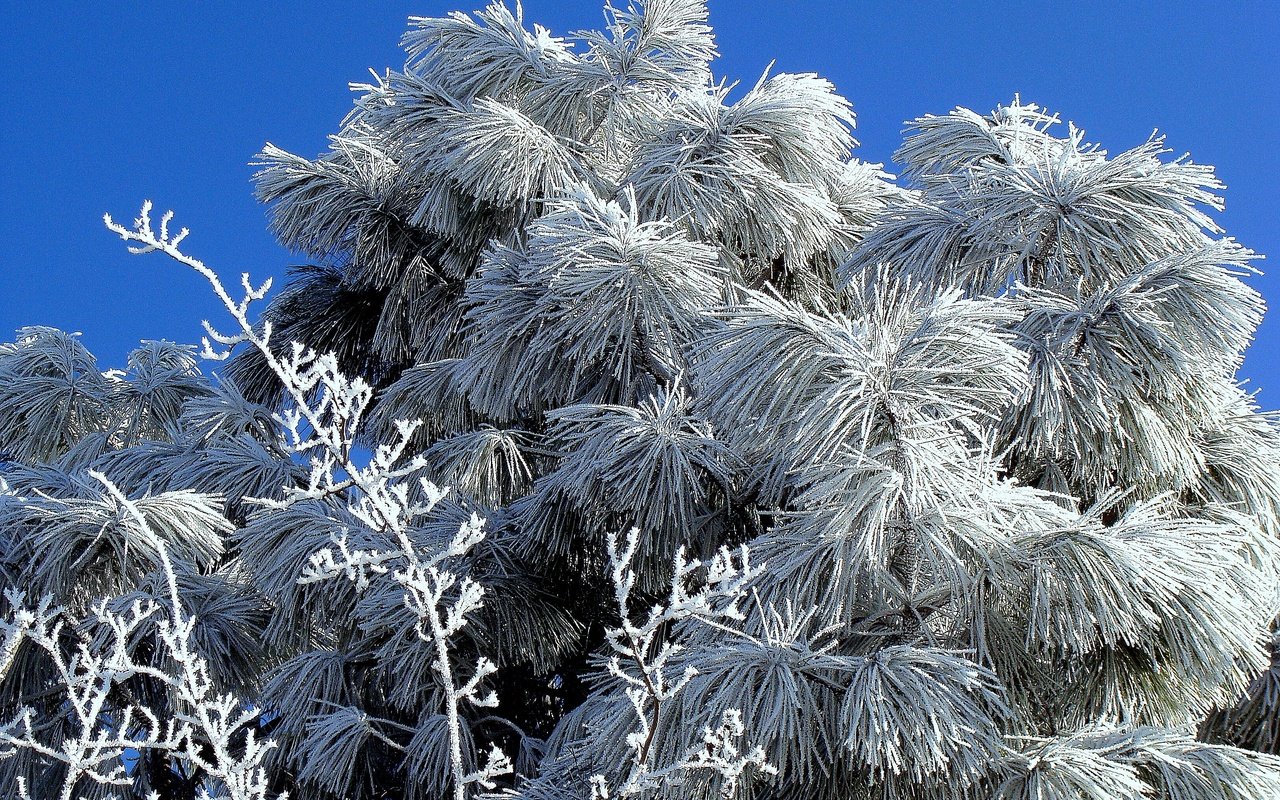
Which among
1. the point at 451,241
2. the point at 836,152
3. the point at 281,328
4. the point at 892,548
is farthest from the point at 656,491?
the point at 281,328

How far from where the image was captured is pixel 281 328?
4.36 meters

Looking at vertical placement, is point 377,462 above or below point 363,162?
below

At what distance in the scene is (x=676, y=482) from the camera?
8.04ft

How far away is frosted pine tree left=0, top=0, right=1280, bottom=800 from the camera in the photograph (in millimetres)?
1871

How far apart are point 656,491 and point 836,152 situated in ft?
4.54

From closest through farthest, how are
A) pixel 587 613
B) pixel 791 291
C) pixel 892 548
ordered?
pixel 892 548 → pixel 587 613 → pixel 791 291

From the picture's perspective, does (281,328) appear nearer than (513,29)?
No

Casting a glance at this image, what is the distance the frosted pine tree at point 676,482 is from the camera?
6.14ft

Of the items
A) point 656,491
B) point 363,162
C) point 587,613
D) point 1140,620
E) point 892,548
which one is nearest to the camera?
point 1140,620

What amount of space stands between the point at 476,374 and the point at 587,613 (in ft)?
2.11


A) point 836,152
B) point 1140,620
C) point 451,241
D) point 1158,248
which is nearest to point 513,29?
point 451,241

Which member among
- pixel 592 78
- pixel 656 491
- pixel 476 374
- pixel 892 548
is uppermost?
pixel 592 78

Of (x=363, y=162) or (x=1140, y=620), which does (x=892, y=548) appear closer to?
(x=1140, y=620)

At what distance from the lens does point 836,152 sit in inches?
135
